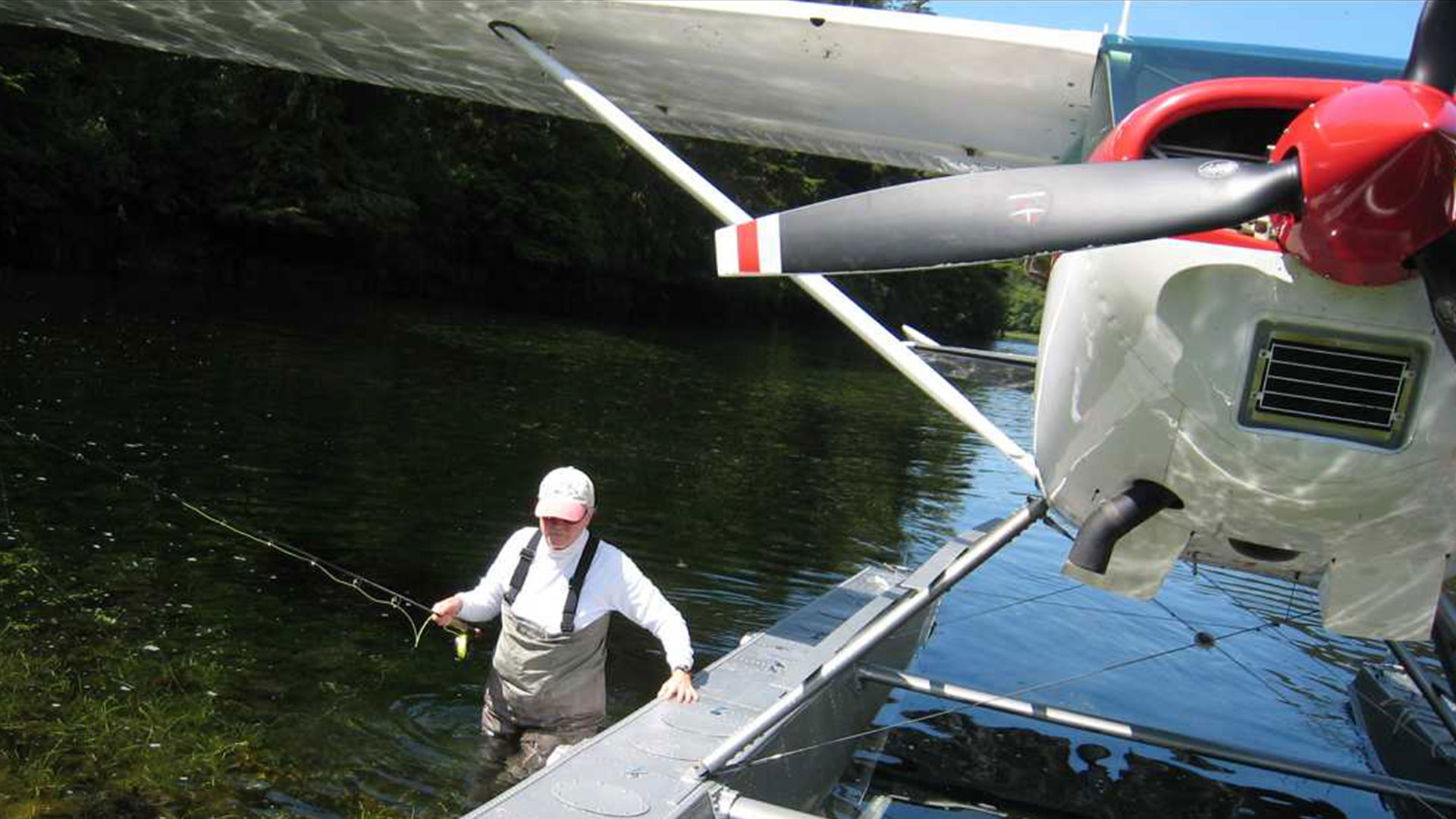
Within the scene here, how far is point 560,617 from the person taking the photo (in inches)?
169

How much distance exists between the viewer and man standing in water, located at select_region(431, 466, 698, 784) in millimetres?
4297

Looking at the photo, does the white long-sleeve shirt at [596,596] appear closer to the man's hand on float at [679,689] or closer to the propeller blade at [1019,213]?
the man's hand on float at [679,689]

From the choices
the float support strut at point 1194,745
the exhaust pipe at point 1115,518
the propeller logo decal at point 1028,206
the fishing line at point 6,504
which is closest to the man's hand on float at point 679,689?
the float support strut at point 1194,745

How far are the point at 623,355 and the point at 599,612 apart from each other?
2149cm

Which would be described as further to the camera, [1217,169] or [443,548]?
[443,548]

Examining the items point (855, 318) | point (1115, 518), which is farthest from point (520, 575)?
point (1115, 518)

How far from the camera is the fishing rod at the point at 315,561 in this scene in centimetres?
573

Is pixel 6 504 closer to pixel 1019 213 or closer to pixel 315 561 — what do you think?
pixel 315 561

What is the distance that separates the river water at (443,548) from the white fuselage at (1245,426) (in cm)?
183

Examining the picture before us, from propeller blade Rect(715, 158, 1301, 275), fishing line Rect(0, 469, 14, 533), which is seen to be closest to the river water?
fishing line Rect(0, 469, 14, 533)

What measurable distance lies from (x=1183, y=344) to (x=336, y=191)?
99.1 feet

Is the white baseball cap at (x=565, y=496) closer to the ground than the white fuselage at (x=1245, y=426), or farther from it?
closer to the ground

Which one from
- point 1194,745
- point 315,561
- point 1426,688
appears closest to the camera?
point 1194,745

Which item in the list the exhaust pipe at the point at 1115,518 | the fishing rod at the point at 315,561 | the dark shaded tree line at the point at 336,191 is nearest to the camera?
the exhaust pipe at the point at 1115,518
